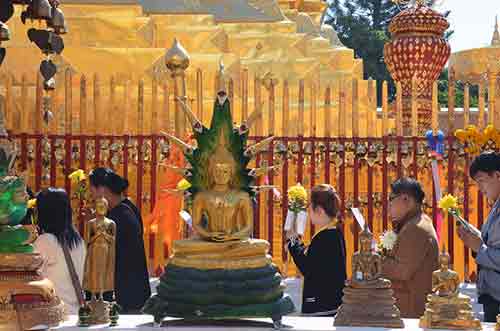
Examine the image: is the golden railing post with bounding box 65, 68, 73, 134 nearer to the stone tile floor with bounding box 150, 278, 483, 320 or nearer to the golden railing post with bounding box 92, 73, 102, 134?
the golden railing post with bounding box 92, 73, 102, 134

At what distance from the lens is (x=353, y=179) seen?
10.3m

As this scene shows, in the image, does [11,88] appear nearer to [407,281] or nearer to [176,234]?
[176,234]

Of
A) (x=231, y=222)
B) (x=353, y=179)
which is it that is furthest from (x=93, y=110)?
(x=231, y=222)

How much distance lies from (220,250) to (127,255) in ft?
6.60

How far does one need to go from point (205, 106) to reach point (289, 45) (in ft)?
9.41

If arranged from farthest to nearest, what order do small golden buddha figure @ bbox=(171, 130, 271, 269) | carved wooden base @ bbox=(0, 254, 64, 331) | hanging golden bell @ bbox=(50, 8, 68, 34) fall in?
hanging golden bell @ bbox=(50, 8, 68, 34) < small golden buddha figure @ bbox=(171, 130, 271, 269) < carved wooden base @ bbox=(0, 254, 64, 331)

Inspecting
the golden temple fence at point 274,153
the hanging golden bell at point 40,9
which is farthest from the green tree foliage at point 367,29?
the hanging golden bell at point 40,9

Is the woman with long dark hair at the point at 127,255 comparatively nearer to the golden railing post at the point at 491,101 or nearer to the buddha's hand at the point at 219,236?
the buddha's hand at the point at 219,236

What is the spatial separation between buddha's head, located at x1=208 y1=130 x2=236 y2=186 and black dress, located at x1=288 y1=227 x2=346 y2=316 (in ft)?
4.38

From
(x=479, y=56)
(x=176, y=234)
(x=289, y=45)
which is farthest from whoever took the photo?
(x=479, y=56)

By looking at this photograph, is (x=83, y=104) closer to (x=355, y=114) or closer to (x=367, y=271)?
(x=355, y=114)

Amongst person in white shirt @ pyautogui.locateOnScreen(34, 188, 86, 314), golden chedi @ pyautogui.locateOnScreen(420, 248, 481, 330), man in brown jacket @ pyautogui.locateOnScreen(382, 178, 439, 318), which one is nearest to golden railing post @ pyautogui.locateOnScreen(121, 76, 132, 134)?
person in white shirt @ pyautogui.locateOnScreen(34, 188, 86, 314)

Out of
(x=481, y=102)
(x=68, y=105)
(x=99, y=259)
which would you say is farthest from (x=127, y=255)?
(x=481, y=102)

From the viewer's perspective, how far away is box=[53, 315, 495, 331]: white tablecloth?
14.0 ft
